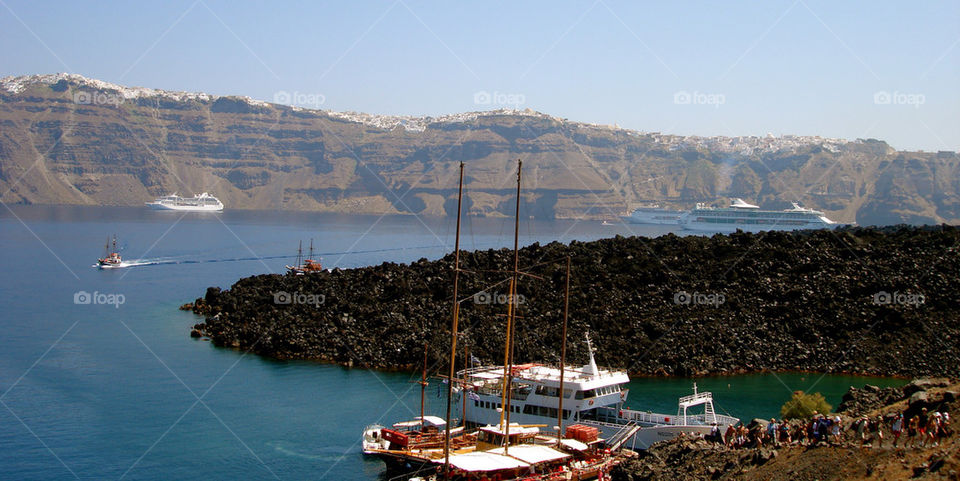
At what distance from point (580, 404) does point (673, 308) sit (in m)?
23.8

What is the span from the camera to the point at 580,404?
34.3 metres

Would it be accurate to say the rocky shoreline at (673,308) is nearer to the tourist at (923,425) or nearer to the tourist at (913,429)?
the tourist at (923,425)

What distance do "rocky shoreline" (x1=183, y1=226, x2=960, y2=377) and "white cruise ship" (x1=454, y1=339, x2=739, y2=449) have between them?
12.8 meters

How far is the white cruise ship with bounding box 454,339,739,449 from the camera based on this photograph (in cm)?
3362

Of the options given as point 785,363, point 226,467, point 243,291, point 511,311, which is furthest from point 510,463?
point 243,291

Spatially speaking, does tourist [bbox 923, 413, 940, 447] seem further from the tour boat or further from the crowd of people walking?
the tour boat

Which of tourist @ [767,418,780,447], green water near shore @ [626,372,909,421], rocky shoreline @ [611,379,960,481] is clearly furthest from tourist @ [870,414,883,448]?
green water near shore @ [626,372,909,421]

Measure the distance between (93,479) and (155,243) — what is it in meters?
130

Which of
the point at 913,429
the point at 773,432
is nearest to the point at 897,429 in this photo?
the point at 913,429

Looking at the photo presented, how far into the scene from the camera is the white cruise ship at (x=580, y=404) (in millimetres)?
33625

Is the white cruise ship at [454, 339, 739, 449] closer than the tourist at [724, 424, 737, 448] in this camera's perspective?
No

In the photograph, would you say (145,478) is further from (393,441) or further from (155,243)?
(155,243)

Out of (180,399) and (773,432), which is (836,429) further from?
(180,399)

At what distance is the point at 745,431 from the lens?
87.8 feet
